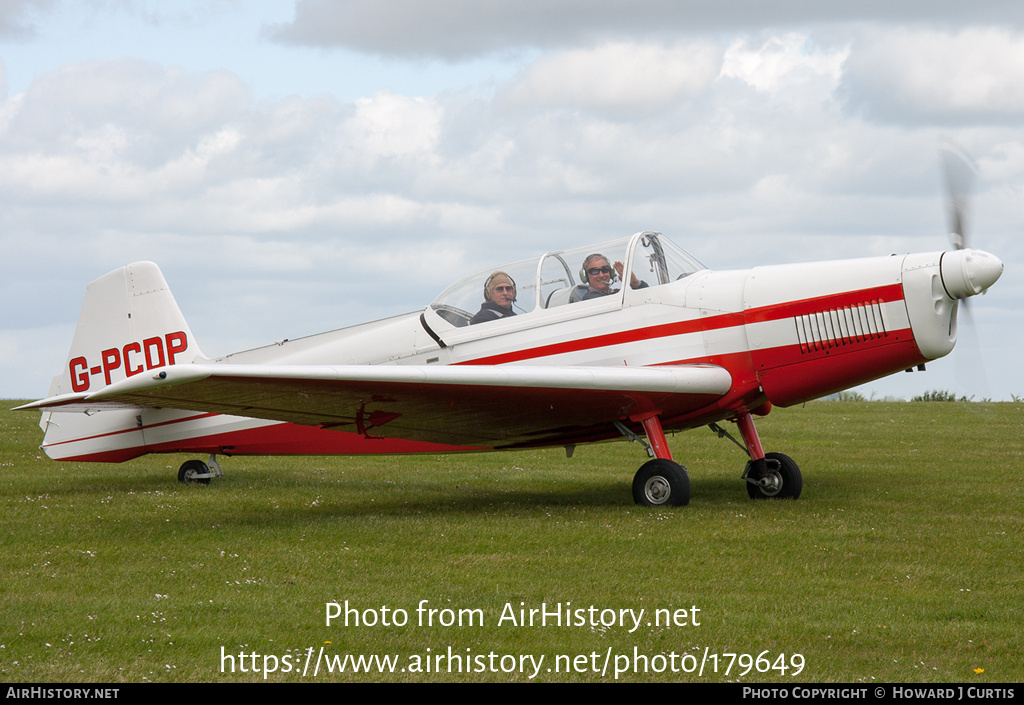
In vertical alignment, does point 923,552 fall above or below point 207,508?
below

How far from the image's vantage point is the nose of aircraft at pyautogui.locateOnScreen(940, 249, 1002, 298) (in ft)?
29.2

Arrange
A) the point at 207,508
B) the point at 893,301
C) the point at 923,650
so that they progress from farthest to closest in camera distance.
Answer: the point at 207,508, the point at 893,301, the point at 923,650

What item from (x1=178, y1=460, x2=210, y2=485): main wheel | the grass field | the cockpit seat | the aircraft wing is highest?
the cockpit seat

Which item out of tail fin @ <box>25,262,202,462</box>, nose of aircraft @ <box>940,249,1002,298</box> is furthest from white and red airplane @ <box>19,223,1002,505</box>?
tail fin @ <box>25,262,202,462</box>

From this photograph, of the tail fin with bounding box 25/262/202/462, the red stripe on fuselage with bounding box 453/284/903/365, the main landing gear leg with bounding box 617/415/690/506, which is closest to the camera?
the red stripe on fuselage with bounding box 453/284/903/365

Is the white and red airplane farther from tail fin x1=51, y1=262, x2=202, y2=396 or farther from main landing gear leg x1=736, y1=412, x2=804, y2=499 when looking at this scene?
tail fin x1=51, y1=262, x2=202, y2=396

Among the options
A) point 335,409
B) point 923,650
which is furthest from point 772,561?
point 335,409

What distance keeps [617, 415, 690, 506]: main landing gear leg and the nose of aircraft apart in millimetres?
3018

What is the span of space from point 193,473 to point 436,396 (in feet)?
15.4

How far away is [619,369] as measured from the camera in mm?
9414

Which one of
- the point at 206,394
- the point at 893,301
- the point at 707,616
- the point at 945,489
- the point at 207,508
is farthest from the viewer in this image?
the point at 945,489

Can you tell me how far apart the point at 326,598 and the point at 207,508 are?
451cm

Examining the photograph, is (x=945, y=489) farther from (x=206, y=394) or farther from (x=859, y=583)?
(x=206, y=394)

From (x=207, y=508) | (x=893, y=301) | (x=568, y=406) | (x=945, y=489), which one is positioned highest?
(x=893, y=301)
